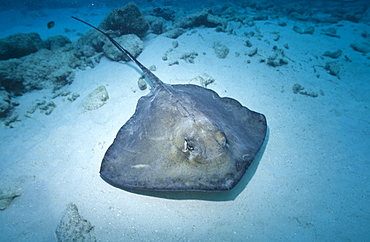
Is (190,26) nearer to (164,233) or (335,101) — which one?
(335,101)

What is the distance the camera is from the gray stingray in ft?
7.06

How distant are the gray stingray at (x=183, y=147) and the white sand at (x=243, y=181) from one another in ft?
2.44

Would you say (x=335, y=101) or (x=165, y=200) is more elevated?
(x=165, y=200)

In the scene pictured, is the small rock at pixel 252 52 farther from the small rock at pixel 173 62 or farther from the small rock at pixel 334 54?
the small rock at pixel 334 54

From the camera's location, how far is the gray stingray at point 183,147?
2152 millimetres

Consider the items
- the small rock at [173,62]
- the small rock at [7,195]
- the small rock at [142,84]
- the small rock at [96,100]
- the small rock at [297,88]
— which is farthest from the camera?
the small rock at [173,62]

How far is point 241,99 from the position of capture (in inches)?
189

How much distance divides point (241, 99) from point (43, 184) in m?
5.43

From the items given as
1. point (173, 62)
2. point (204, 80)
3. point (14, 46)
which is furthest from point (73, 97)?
point (204, 80)

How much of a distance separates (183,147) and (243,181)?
1487 millimetres

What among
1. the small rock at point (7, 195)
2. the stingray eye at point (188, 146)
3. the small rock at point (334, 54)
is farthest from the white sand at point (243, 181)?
the small rock at point (334, 54)

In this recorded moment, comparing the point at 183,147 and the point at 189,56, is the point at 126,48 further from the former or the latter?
the point at 183,147

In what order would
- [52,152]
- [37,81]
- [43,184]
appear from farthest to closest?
[37,81]
[52,152]
[43,184]

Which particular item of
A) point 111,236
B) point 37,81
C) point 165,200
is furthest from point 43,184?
point 37,81
